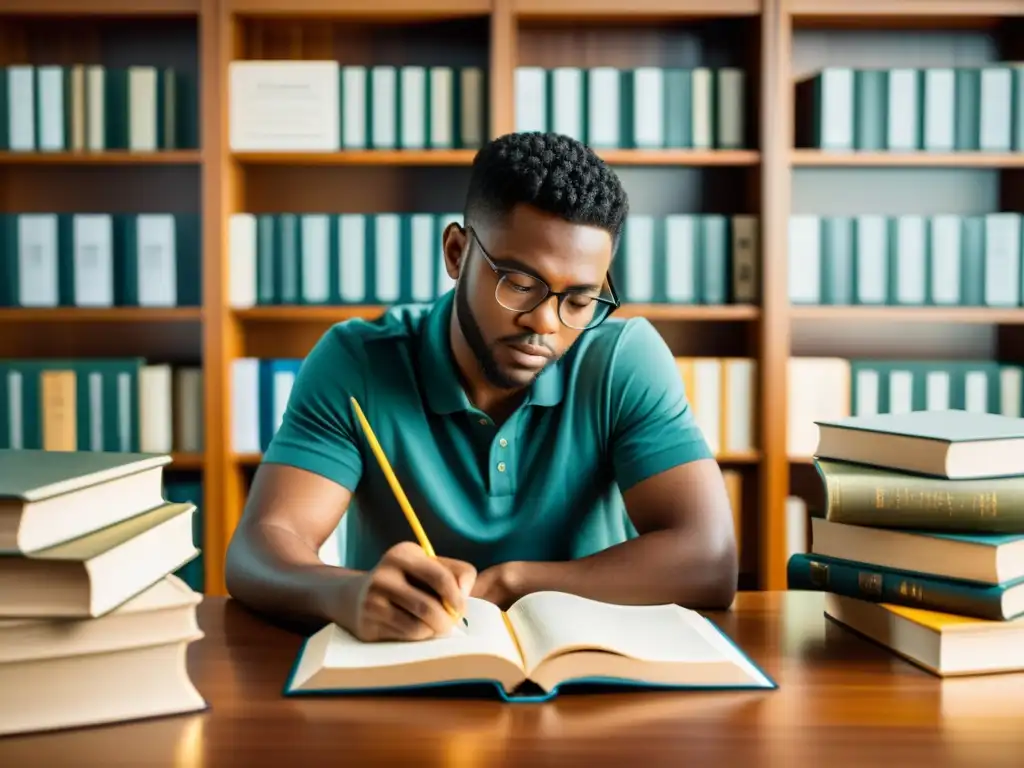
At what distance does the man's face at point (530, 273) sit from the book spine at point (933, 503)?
0.42m

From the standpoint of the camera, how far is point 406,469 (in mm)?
1394

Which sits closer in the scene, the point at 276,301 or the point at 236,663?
the point at 236,663

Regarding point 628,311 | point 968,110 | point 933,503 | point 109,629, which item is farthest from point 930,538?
point 968,110

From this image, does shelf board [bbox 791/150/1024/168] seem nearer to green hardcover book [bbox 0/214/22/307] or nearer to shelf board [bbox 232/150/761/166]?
shelf board [bbox 232/150/761/166]

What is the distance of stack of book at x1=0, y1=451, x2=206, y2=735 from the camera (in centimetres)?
67

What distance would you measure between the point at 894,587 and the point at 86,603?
672 millimetres

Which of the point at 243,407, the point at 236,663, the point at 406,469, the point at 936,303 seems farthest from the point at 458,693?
the point at 936,303

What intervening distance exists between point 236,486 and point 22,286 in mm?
712

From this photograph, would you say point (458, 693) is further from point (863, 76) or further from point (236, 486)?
point (863, 76)

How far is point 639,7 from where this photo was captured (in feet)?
8.17

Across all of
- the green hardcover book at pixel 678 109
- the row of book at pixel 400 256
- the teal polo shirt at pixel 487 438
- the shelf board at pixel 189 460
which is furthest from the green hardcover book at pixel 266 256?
the teal polo shirt at pixel 487 438

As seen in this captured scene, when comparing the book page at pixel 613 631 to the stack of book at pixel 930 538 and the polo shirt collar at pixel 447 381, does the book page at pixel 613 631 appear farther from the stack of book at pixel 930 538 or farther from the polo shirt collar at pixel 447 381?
the polo shirt collar at pixel 447 381

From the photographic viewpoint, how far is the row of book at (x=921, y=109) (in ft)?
8.18

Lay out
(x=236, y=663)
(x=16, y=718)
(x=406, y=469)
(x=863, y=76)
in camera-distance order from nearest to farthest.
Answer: (x=16, y=718) → (x=236, y=663) → (x=406, y=469) → (x=863, y=76)
